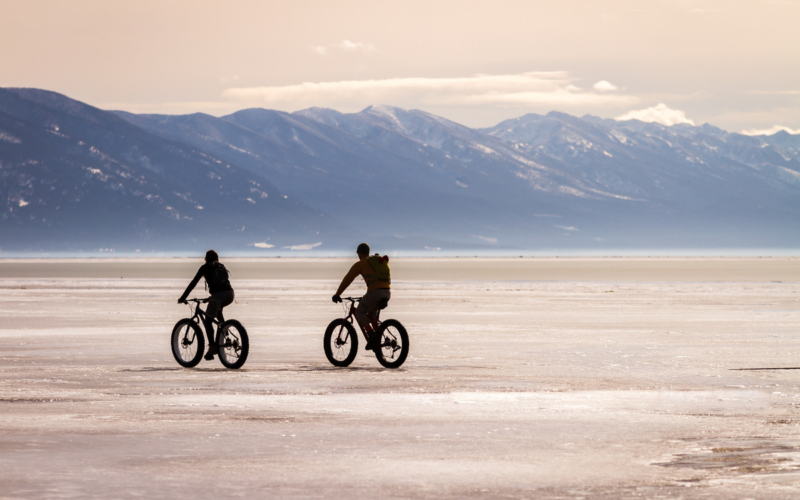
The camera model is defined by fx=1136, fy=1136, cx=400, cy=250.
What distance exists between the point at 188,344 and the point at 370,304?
347 cm

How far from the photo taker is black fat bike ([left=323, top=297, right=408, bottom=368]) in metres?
20.0

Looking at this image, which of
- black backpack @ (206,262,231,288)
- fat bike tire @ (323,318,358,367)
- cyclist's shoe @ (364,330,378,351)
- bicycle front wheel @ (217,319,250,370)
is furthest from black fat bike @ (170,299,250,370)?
cyclist's shoe @ (364,330,378,351)

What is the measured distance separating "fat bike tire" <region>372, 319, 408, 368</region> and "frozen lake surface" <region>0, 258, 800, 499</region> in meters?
0.23

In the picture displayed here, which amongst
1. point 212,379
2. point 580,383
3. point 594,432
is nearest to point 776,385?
point 580,383

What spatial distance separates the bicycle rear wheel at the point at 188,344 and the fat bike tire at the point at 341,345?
2.26 meters

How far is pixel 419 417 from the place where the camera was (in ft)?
46.4

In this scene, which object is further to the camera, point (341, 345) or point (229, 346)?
point (341, 345)

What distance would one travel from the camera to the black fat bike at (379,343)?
788 inches

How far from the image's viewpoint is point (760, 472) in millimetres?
10406

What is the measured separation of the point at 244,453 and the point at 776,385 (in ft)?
30.4

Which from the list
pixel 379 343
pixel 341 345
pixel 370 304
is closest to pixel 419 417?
pixel 370 304

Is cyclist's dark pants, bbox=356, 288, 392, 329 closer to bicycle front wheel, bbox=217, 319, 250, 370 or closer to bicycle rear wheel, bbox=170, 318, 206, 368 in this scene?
bicycle front wheel, bbox=217, 319, 250, 370

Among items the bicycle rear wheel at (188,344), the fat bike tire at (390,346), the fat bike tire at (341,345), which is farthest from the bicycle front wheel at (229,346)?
the fat bike tire at (390,346)

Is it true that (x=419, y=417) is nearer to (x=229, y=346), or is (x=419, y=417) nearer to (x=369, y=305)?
(x=369, y=305)
